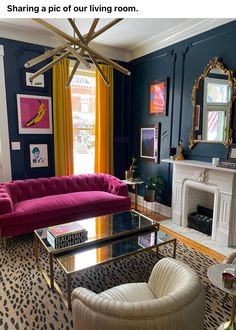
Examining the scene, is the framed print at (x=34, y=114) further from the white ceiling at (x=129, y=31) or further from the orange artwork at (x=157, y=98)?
the orange artwork at (x=157, y=98)

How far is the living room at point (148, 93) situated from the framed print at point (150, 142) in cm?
3

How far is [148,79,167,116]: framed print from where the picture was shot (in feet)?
13.4

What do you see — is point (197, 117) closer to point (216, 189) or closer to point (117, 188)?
point (216, 189)

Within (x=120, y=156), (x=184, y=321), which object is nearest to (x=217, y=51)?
(x=120, y=156)

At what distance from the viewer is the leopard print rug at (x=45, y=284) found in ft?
5.92

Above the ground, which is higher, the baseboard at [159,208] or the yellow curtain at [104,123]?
the yellow curtain at [104,123]

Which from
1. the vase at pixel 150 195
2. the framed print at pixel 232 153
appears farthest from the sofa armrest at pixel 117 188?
the framed print at pixel 232 153

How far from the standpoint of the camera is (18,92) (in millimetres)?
3871

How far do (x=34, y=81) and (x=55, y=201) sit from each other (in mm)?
2138

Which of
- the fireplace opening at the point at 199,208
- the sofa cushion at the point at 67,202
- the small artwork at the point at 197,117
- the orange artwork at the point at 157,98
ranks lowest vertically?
the fireplace opening at the point at 199,208

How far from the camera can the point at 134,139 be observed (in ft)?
16.3

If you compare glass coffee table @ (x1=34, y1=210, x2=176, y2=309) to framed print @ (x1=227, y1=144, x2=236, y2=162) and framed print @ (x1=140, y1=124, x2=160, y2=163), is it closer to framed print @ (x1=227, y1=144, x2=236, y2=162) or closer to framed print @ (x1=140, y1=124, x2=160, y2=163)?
framed print @ (x1=227, y1=144, x2=236, y2=162)
